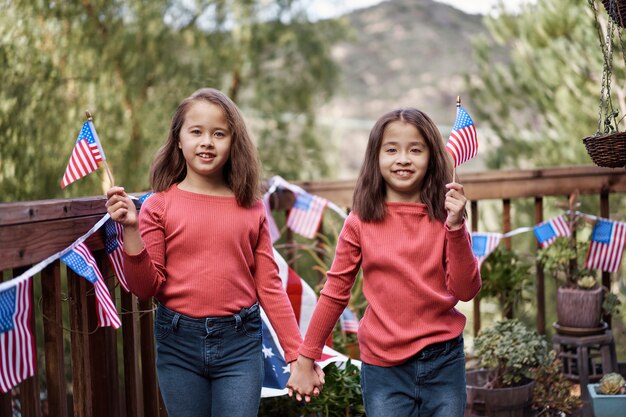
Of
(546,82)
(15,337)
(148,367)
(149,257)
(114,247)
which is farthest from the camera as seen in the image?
(546,82)

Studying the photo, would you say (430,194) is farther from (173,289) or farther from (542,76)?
(542,76)

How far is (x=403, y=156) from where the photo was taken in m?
2.32

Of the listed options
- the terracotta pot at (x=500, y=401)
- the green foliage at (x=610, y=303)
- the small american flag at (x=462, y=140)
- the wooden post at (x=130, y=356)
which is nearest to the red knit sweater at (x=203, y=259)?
the wooden post at (x=130, y=356)

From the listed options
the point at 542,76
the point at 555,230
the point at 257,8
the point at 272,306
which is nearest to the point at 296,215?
the point at 555,230

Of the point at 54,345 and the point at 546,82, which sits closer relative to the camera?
the point at 54,345

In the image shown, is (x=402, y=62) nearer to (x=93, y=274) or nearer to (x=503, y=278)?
(x=503, y=278)

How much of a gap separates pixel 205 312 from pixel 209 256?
163 mm


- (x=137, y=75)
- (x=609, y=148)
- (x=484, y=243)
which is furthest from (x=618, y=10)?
(x=137, y=75)

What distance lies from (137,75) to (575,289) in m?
4.48

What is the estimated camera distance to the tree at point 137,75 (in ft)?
18.8

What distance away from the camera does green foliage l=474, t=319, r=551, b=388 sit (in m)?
3.36

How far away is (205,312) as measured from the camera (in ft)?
7.47

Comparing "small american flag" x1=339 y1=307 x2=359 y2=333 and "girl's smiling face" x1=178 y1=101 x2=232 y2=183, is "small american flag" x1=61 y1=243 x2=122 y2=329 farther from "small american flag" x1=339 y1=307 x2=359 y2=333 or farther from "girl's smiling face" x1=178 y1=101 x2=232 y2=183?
"small american flag" x1=339 y1=307 x2=359 y2=333

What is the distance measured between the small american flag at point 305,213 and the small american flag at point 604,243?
1.33 metres
